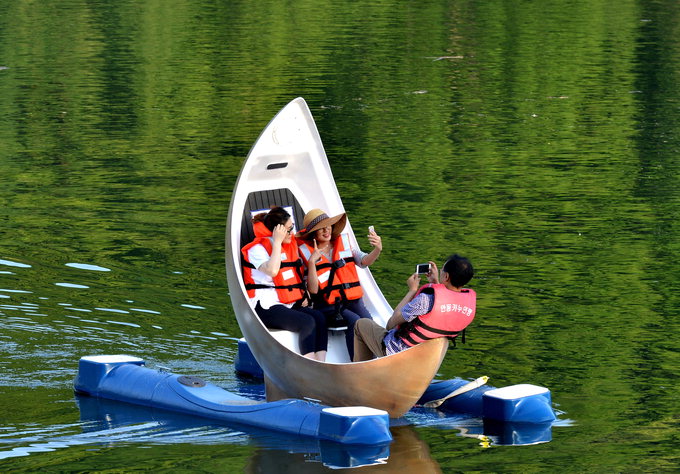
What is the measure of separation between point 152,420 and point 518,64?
1054 inches

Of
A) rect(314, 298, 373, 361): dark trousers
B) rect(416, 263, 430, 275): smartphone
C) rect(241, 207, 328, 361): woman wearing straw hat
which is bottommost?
rect(314, 298, 373, 361): dark trousers

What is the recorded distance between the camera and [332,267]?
32.8 ft

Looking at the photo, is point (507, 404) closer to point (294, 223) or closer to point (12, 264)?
point (294, 223)

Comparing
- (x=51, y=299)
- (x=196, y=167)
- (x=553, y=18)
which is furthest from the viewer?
(x=553, y=18)

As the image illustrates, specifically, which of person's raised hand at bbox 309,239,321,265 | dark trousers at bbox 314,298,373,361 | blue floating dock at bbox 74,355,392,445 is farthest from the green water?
person's raised hand at bbox 309,239,321,265

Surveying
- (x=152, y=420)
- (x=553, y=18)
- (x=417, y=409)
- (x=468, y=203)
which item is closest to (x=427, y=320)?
(x=417, y=409)

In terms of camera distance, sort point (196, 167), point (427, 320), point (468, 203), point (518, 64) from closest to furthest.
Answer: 1. point (427, 320)
2. point (468, 203)
3. point (196, 167)
4. point (518, 64)

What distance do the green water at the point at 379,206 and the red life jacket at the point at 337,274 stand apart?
3.82ft

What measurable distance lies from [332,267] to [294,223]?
3.27 feet

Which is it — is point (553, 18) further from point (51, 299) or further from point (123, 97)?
point (51, 299)

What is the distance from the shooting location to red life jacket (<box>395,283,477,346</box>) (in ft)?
29.1

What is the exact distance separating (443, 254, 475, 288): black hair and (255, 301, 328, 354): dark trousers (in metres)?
1.21

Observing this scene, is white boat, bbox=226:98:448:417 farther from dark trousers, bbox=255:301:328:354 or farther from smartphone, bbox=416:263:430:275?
smartphone, bbox=416:263:430:275

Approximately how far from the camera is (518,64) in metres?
35.2
